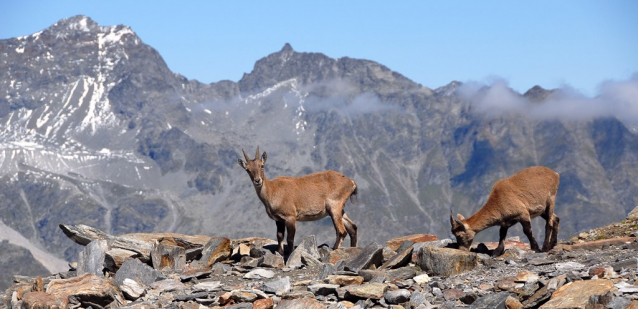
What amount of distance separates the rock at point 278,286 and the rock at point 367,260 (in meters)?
2.42

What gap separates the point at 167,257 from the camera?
2603 cm

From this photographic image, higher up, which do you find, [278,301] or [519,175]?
[519,175]

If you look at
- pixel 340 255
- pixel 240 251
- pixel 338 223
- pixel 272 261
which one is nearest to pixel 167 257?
pixel 240 251

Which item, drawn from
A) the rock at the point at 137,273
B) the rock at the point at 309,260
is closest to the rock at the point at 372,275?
the rock at the point at 309,260

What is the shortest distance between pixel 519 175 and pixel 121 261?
1426 centimetres

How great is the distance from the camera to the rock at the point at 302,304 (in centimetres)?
1917

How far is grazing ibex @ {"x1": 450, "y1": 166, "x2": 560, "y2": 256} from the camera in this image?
2784 centimetres

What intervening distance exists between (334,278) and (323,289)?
0.90 m

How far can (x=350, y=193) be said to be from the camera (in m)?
30.7

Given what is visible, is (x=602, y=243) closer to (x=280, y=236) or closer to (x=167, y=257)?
(x=280, y=236)

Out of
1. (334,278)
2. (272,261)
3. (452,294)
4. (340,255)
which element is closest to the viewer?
(452,294)

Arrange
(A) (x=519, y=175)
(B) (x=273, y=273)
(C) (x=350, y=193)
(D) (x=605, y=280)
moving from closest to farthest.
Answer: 1. (D) (x=605, y=280)
2. (B) (x=273, y=273)
3. (A) (x=519, y=175)
4. (C) (x=350, y=193)

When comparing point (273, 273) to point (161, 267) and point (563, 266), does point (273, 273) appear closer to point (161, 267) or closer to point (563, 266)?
point (161, 267)

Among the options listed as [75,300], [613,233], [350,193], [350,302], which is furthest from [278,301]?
[613,233]
